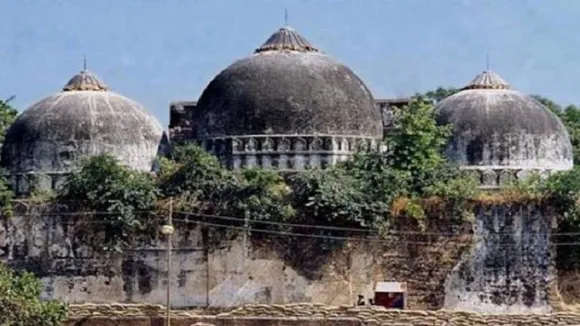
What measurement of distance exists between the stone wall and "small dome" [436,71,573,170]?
482 centimetres

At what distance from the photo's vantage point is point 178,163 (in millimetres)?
37062

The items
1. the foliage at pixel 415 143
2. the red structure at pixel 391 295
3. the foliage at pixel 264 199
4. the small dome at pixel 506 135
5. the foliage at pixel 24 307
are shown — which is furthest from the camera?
the small dome at pixel 506 135

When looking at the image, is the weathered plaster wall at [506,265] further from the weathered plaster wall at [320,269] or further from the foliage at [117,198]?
the foliage at [117,198]

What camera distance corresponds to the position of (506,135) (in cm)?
3791

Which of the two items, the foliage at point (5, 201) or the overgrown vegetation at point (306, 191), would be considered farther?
the foliage at point (5, 201)

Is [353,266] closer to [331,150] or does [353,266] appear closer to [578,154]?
[331,150]

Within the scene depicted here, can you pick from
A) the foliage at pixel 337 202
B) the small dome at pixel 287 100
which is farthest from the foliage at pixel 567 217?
the small dome at pixel 287 100

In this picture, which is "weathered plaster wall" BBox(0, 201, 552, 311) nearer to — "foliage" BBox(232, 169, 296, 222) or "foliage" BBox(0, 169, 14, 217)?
"foliage" BBox(232, 169, 296, 222)

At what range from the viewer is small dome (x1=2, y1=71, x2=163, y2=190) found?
38344 mm

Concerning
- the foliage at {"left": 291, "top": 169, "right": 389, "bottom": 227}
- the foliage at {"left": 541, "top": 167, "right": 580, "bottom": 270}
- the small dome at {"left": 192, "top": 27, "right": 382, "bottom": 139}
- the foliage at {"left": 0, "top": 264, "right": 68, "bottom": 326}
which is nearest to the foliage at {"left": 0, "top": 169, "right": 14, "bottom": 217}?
the small dome at {"left": 192, "top": 27, "right": 382, "bottom": 139}

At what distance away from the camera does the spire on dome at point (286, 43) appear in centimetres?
3900

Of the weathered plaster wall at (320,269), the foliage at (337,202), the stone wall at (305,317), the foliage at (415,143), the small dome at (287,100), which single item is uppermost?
the small dome at (287,100)

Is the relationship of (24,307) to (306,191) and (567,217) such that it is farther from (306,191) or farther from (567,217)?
(567,217)

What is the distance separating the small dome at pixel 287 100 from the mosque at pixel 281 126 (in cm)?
2
